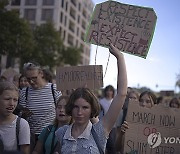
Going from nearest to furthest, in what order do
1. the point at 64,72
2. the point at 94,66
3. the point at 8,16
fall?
the point at 94,66 < the point at 64,72 < the point at 8,16

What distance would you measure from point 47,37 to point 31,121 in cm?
2380

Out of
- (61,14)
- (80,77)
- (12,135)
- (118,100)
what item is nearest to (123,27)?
(80,77)

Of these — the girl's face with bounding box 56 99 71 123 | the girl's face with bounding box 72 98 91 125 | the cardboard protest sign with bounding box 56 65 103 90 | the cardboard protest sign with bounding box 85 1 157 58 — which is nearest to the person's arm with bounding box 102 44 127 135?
the girl's face with bounding box 72 98 91 125

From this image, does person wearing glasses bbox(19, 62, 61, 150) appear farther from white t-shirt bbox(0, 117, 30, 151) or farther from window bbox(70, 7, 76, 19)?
window bbox(70, 7, 76, 19)

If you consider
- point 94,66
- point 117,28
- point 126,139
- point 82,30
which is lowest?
point 82,30

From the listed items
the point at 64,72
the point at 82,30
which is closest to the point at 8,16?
the point at 64,72

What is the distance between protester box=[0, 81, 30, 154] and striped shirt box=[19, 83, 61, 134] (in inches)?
50.6

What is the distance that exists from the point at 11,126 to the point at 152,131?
1.59 meters

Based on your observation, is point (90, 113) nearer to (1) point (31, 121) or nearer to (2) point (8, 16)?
(1) point (31, 121)

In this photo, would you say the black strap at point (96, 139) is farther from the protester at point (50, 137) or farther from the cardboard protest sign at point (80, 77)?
the cardboard protest sign at point (80, 77)

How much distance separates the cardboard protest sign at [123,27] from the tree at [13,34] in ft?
52.2

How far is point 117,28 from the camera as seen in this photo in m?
3.75

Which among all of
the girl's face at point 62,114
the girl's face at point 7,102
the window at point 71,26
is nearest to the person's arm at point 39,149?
the girl's face at point 62,114

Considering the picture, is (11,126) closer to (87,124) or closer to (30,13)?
(87,124)
